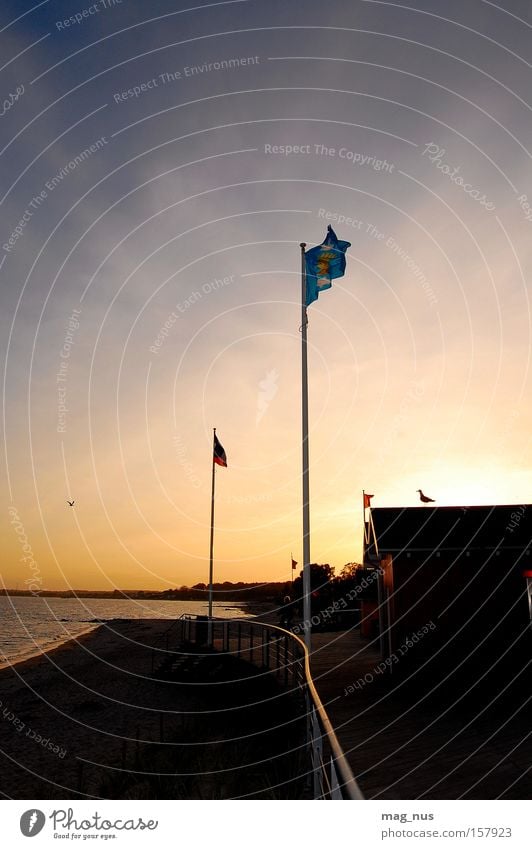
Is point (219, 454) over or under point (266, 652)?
over

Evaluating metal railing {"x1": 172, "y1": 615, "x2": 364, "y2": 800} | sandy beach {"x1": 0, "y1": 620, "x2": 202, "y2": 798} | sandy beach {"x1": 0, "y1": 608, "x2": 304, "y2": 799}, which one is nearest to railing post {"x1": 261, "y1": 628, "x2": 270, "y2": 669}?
metal railing {"x1": 172, "y1": 615, "x2": 364, "y2": 800}

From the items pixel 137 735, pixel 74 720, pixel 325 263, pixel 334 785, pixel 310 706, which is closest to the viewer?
pixel 334 785

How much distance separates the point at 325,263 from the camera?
1570 cm

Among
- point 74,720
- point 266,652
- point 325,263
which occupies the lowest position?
point 74,720

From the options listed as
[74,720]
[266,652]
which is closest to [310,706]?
[266,652]

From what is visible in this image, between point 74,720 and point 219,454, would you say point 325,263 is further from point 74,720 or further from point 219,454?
point 74,720

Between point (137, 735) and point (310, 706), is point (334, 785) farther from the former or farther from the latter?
point (137, 735)

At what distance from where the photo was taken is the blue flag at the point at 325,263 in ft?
51.4

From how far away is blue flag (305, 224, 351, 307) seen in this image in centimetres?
1567

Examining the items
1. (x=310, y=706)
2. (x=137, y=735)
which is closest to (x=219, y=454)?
(x=137, y=735)

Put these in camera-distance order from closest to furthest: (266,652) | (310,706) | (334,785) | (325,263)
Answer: (334,785) < (310,706) < (325,263) < (266,652)

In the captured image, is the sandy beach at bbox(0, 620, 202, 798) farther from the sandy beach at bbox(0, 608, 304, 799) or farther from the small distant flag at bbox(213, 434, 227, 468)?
the small distant flag at bbox(213, 434, 227, 468)

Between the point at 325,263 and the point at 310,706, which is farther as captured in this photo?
the point at 325,263
